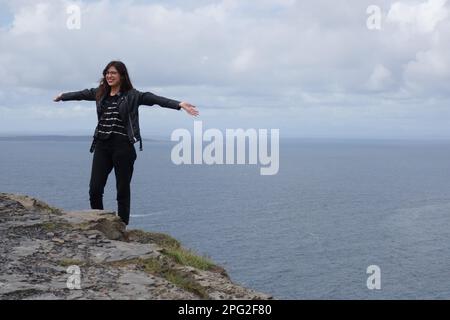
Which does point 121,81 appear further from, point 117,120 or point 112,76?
point 117,120

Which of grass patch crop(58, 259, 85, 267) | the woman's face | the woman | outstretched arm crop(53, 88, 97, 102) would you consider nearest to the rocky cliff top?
grass patch crop(58, 259, 85, 267)

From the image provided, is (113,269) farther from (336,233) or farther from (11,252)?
(336,233)

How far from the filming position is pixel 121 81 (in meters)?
11.3

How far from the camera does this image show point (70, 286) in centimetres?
751

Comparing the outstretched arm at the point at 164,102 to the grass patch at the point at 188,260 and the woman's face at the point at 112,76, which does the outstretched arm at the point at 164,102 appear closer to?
the woman's face at the point at 112,76

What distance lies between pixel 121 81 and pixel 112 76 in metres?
0.21

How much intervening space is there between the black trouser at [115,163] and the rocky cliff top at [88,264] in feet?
1.72

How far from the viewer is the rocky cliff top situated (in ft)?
24.6

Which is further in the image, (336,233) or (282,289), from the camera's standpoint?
(336,233)

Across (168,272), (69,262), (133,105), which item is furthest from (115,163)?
(168,272)
